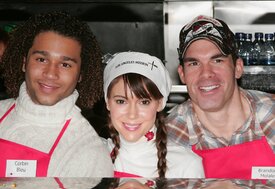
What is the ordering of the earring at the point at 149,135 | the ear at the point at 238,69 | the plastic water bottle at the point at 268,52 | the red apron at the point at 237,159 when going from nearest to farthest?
1. the earring at the point at 149,135
2. the red apron at the point at 237,159
3. the ear at the point at 238,69
4. the plastic water bottle at the point at 268,52

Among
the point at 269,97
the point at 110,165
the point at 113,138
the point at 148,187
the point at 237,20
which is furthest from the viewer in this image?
the point at 237,20

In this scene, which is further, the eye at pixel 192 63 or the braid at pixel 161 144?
the eye at pixel 192 63

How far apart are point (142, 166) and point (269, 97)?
591mm

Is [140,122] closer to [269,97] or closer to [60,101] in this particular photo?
[60,101]

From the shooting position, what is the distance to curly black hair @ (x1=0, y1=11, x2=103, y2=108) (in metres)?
1.53

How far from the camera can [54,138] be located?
1.46 meters

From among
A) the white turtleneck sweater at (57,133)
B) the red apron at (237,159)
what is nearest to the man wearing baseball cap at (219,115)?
the red apron at (237,159)

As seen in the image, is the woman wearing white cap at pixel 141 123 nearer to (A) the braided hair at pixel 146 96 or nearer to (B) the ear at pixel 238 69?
(A) the braided hair at pixel 146 96

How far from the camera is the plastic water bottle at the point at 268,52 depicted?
8.04ft

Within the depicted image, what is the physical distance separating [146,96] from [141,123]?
9cm

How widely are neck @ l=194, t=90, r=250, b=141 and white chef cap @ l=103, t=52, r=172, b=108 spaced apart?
0.27 m

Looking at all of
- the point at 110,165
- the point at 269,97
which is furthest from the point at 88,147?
the point at 269,97

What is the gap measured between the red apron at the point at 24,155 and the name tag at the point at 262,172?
681 mm

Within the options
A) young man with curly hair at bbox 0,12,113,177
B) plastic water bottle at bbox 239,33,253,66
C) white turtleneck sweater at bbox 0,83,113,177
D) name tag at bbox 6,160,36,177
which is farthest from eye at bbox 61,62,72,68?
plastic water bottle at bbox 239,33,253,66
